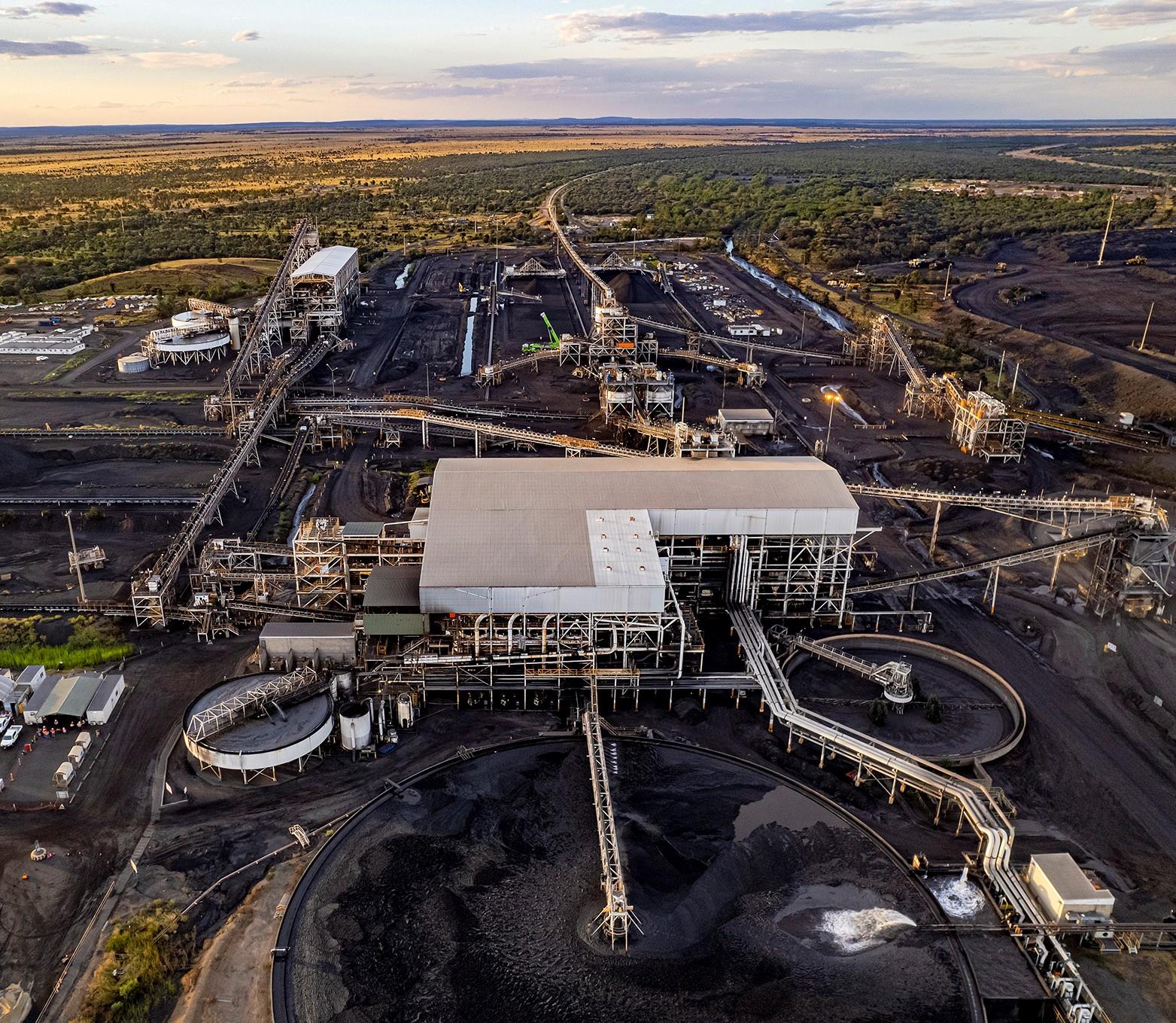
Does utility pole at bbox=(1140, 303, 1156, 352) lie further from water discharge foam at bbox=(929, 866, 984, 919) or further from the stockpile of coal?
water discharge foam at bbox=(929, 866, 984, 919)

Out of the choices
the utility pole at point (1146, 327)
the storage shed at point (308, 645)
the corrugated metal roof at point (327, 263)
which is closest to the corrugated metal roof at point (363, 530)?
the storage shed at point (308, 645)

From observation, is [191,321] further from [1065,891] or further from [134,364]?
[1065,891]

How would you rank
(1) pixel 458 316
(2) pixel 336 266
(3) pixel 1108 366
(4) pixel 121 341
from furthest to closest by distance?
(1) pixel 458 316 → (2) pixel 336 266 → (4) pixel 121 341 → (3) pixel 1108 366

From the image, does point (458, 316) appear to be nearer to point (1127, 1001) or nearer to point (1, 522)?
point (1, 522)

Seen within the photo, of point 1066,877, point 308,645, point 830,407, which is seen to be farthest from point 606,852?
point 830,407

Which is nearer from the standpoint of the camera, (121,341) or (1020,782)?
(1020,782)

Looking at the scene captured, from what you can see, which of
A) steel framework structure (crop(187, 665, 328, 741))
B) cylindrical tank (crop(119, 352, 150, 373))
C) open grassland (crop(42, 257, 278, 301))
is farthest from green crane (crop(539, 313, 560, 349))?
steel framework structure (crop(187, 665, 328, 741))

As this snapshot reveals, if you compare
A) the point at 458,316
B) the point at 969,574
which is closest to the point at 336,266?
the point at 458,316
